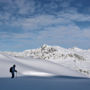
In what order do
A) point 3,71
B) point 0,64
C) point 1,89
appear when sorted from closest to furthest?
point 1,89, point 3,71, point 0,64

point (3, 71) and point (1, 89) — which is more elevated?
point (3, 71)

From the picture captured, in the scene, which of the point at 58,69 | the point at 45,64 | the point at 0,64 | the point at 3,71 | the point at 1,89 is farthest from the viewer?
the point at 45,64

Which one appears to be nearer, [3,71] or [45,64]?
[3,71]

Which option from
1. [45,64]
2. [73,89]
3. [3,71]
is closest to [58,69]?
[45,64]

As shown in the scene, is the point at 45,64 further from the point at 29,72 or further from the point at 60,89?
the point at 60,89

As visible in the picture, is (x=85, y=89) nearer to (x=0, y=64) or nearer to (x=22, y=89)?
(x=22, y=89)

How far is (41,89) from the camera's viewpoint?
13891mm

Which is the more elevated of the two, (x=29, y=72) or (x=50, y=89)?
(x=29, y=72)

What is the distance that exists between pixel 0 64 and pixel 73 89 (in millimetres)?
21827

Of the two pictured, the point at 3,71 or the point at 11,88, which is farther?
the point at 3,71

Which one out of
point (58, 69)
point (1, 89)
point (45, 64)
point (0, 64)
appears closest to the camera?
point (1, 89)

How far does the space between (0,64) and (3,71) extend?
4.75 meters

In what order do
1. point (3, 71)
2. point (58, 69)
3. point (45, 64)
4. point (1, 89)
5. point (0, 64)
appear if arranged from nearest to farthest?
1. point (1, 89)
2. point (3, 71)
3. point (0, 64)
4. point (58, 69)
5. point (45, 64)

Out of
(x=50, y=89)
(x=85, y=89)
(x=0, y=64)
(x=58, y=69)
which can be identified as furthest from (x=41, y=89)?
(x=58, y=69)
